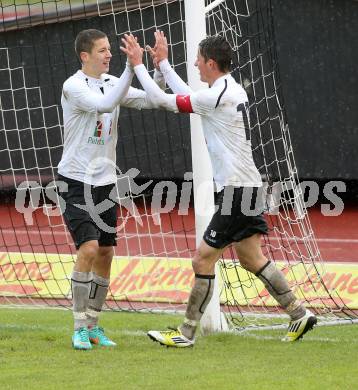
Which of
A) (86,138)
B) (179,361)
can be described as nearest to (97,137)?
(86,138)

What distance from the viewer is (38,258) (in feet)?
40.1

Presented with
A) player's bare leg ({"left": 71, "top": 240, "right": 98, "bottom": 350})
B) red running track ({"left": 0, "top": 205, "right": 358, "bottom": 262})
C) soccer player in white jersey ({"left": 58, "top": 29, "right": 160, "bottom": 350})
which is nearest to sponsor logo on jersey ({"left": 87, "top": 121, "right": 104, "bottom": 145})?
soccer player in white jersey ({"left": 58, "top": 29, "right": 160, "bottom": 350})

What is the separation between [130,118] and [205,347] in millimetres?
7721

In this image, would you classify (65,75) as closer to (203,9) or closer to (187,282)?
(187,282)

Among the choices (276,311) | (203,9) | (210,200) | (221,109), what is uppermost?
(203,9)

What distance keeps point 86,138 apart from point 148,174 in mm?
9080

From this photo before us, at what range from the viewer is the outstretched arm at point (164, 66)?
7.32 metres

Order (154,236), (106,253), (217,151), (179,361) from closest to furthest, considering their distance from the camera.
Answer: (179,361) < (217,151) < (106,253) < (154,236)

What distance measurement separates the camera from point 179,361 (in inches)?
265

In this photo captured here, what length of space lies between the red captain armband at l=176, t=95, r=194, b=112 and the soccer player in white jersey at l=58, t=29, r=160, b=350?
0.92 ft

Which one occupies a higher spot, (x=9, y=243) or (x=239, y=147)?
(x=239, y=147)

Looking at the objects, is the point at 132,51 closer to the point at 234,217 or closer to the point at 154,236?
the point at 234,217

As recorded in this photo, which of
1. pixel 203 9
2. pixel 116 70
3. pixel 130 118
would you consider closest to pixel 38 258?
pixel 130 118

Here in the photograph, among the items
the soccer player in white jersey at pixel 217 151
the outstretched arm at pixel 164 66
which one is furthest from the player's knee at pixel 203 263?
the outstretched arm at pixel 164 66
